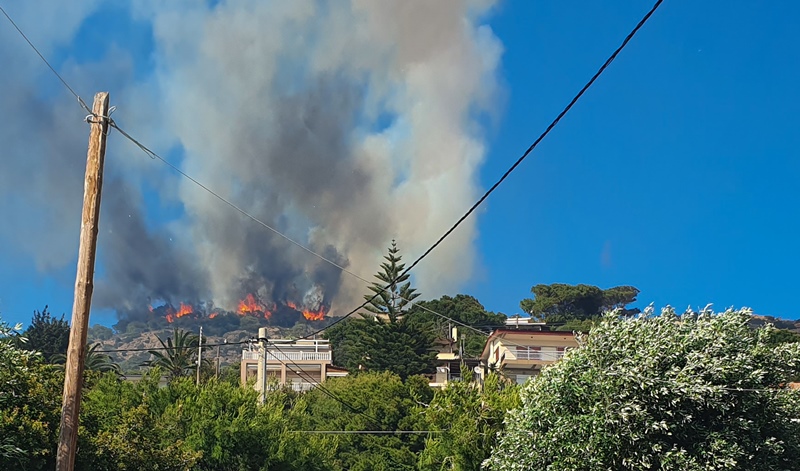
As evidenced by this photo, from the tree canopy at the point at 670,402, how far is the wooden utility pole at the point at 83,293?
452 inches

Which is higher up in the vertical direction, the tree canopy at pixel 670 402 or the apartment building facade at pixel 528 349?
the apartment building facade at pixel 528 349

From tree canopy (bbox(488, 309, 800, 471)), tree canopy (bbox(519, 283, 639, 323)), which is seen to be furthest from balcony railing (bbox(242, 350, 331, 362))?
tree canopy (bbox(488, 309, 800, 471))

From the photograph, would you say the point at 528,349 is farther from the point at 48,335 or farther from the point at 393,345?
the point at 48,335

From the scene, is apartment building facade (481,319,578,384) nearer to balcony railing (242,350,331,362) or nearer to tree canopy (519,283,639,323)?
balcony railing (242,350,331,362)

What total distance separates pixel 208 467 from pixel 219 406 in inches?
86.2

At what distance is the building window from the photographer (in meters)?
73.6

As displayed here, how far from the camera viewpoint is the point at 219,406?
31422 mm

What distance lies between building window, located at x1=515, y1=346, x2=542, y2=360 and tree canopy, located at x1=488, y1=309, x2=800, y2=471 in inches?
2070

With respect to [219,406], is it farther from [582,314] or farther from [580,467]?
[582,314]

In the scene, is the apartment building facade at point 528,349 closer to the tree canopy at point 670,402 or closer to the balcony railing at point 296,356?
the balcony railing at point 296,356

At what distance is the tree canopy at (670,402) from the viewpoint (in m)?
19.4

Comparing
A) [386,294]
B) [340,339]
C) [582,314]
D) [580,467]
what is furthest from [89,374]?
[582,314]

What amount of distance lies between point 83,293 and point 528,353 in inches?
2505

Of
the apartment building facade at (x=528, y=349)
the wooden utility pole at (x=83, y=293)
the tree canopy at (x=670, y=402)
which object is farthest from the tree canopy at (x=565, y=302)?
the wooden utility pole at (x=83, y=293)
